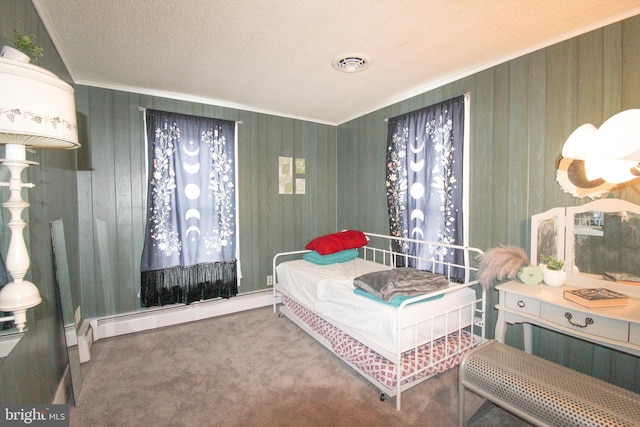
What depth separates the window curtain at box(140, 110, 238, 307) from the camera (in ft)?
9.52

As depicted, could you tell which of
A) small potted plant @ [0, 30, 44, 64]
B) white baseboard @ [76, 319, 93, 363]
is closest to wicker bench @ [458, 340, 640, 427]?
small potted plant @ [0, 30, 44, 64]

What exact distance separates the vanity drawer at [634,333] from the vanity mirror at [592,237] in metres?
0.49

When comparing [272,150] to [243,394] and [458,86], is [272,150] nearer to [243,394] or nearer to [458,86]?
[458,86]

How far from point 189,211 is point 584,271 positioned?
11.1 feet

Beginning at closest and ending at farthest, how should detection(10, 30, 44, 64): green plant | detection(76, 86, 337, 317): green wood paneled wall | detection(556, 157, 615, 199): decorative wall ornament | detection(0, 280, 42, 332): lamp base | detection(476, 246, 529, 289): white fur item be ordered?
detection(0, 280, 42, 332): lamp base < detection(10, 30, 44, 64): green plant < detection(556, 157, 615, 199): decorative wall ornament < detection(476, 246, 529, 289): white fur item < detection(76, 86, 337, 317): green wood paneled wall

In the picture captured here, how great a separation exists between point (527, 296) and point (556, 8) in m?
1.71

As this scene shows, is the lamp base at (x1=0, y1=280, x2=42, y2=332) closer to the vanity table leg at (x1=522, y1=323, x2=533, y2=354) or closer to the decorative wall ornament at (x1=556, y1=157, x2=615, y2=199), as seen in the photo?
the vanity table leg at (x1=522, y1=323, x2=533, y2=354)

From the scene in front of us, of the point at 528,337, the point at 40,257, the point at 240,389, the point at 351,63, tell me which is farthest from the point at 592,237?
the point at 40,257

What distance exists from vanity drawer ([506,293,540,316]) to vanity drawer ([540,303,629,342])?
32 mm

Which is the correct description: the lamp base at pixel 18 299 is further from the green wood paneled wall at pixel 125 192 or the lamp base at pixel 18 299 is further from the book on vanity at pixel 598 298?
the book on vanity at pixel 598 298

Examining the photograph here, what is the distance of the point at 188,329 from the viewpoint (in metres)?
2.96

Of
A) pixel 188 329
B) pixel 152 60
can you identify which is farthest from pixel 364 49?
pixel 188 329

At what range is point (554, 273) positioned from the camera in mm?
1846

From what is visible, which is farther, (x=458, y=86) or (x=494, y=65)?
(x=458, y=86)
